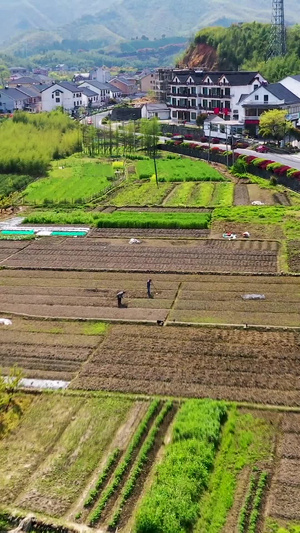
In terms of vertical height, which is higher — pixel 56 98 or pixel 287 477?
pixel 56 98

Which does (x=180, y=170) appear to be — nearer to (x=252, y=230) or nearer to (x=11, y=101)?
(x=252, y=230)

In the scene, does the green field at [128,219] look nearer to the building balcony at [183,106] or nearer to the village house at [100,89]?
the building balcony at [183,106]

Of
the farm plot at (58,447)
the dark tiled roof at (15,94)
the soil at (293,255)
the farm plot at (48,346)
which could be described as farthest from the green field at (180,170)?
the dark tiled roof at (15,94)

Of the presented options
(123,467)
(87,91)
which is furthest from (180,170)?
(87,91)

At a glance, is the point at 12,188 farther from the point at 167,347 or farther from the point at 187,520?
the point at 187,520

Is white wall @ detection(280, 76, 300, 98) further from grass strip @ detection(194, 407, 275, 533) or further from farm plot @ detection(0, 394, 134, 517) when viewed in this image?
farm plot @ detection(0, 394, 134, 517)
